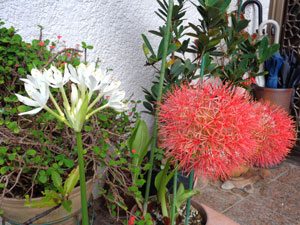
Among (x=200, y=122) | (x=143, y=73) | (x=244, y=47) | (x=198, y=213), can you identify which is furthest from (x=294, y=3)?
(x=200, y=122)

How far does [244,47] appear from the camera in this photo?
193cm

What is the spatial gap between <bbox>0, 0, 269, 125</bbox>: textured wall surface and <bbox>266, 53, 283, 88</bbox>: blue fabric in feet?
3.22

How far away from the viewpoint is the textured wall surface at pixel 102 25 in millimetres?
1274

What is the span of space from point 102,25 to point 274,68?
1707mm

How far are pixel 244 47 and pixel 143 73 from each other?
2.65 feet

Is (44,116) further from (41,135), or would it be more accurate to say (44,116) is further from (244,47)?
(244,47)

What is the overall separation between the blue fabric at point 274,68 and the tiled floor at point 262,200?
849mm

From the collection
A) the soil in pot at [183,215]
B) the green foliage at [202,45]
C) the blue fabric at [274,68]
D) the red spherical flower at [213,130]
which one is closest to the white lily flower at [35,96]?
the red spherical flower at [213,130]

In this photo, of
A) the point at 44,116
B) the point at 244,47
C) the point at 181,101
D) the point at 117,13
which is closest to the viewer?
the point at 181,101

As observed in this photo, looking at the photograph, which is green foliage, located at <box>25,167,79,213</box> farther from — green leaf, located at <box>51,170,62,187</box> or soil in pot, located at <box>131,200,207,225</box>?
soil in pot, located at <box>131,200,207,225</box>

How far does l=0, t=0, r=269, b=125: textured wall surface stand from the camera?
1.27 meters

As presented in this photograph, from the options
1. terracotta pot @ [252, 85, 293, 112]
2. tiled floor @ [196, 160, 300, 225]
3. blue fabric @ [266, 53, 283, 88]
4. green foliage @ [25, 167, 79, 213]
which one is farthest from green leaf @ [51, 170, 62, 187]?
blue fabric @ [266, 53, 283, 88]

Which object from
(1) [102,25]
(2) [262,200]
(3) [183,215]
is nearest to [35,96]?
(3) [183,215]

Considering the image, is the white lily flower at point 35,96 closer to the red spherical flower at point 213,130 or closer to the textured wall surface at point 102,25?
the red spherical flower at point 213,130
